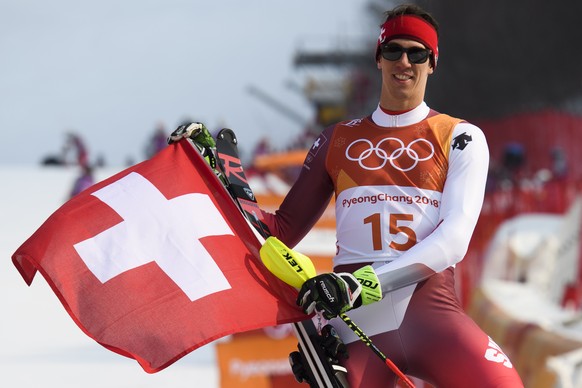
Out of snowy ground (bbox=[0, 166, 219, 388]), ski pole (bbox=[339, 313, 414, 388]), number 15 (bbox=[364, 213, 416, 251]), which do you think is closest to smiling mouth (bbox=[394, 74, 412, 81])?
number 15 (bbox=[364, 213, 416, 251])

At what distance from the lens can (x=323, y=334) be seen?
4.45 meters

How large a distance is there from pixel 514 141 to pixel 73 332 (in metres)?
16.0

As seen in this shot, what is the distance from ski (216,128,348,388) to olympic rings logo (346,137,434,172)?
16.6 inches

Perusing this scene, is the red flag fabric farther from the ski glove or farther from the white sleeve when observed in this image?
the white sleeve

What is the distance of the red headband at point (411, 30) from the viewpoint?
4527 mm

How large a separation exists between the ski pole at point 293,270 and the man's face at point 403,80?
0.71 metres

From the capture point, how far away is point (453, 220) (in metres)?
4.32

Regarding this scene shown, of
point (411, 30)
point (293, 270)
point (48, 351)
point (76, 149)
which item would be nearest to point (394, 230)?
point (293, 270)

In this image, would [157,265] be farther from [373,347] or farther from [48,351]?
[48,351]

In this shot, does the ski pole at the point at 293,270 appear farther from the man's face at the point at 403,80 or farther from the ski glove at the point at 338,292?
the man's face at the point at 403,80

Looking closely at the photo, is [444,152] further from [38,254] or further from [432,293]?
[38,254]

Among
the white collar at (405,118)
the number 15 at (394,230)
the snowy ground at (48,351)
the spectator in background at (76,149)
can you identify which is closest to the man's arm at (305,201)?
the white collar at (405,118)

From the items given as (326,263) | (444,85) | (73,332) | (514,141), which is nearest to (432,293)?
(326,263)

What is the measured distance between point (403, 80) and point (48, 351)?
1059cm
